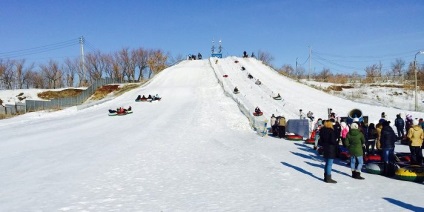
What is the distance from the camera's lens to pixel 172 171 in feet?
40.3

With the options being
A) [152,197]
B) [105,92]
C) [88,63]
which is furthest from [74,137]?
[88,63]

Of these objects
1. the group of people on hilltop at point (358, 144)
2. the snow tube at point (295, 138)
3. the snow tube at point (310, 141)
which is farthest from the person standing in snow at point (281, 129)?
the group of people on hilltop at point (358, 144)

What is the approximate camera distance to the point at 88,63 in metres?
114

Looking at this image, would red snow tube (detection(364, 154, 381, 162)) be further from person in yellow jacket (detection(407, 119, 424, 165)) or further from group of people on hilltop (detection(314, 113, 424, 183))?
person in yellow jacket (detection(407, 119, 424, 165))

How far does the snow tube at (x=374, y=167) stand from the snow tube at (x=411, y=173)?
0.60m

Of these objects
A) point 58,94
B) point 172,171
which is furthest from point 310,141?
point 58,94

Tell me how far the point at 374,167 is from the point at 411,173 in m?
1.26

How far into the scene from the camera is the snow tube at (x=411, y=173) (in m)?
10.8

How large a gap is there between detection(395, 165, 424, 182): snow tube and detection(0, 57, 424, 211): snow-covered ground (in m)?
0.29

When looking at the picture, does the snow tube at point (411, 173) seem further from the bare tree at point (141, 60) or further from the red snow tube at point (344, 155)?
the bare tree at point (141, 60)

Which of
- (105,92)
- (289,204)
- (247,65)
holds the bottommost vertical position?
(289,204)

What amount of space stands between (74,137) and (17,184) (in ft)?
34.0

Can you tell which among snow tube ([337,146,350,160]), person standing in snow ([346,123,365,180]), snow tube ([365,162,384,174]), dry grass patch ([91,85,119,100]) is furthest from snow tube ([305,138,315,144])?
dry grass patch ([91,85,119,100])

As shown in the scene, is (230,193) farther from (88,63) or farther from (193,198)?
(88,63)
